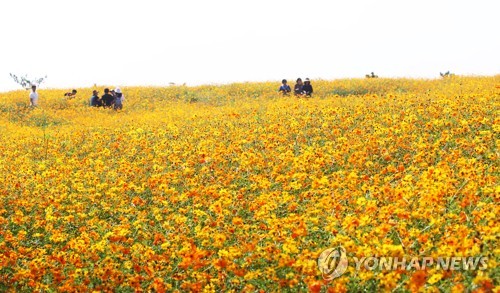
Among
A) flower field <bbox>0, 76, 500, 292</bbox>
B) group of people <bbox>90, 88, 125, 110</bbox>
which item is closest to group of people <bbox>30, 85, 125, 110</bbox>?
group of people <bbox>90, 88, 125, 110</bbox>

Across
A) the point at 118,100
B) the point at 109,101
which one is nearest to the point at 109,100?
the point at 109,101

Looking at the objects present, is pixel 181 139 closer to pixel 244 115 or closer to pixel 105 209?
pixel 244 115

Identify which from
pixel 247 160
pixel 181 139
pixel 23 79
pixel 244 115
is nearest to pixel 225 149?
pixel 247 160

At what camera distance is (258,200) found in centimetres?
720

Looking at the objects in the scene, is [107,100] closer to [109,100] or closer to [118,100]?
[109,100]

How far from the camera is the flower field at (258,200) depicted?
545 cm

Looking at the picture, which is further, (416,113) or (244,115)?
(244,115)

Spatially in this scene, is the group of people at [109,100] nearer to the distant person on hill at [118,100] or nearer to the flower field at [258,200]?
the distant person on hill at [118,100]

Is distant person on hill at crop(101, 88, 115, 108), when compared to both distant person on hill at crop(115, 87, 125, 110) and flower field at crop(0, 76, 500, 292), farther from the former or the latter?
flower field at crop(0, 76, 500, 292)

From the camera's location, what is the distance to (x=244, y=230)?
6.98 metres

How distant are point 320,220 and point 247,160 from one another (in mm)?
2901

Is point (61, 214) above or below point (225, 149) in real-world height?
below

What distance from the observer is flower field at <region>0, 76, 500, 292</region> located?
5.45 metres

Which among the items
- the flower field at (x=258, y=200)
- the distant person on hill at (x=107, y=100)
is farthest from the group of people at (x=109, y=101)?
the flower field at (x=258, y=200)
